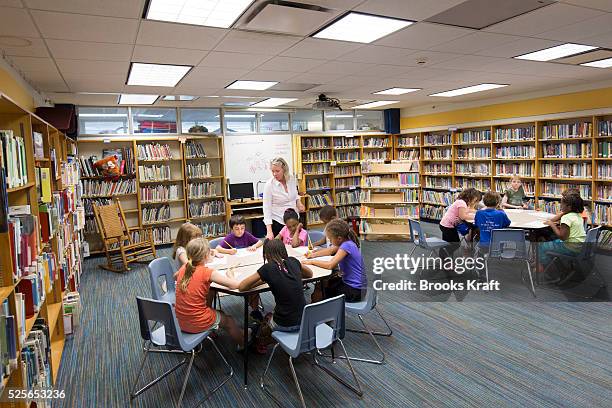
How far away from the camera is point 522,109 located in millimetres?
8156

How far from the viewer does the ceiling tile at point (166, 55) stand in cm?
400

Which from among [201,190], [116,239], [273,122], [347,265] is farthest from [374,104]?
[347,265]

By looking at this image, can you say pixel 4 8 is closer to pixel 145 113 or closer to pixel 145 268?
pixel 145 268

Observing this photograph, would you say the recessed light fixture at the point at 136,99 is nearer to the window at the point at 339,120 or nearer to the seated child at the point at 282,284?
the window at the point at 339,120

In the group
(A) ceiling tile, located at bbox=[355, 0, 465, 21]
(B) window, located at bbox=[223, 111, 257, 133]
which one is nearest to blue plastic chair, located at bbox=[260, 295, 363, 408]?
(A) ceiling tile, located at bbox=[355, 0, 465, 21]

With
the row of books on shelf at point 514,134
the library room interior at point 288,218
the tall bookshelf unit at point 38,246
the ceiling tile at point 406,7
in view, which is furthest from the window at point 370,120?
the ceiling tile at point 406,7

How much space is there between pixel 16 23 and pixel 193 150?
556 cm

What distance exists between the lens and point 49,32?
335cm

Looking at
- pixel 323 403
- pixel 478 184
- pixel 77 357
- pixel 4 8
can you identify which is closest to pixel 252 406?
pixel 323 403

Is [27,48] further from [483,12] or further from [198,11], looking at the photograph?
[483,12]

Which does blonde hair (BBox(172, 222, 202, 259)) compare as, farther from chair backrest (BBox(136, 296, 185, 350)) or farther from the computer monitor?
the computer monitor

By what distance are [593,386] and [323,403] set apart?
6.42 feet

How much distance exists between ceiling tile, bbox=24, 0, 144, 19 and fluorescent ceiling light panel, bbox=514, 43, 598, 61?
4.15 meters

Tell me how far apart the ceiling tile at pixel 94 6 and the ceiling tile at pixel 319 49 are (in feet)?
5.05
